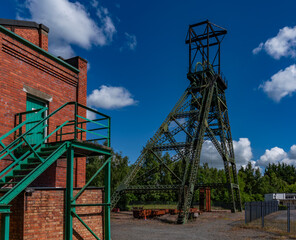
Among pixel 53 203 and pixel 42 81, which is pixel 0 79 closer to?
pixel 42 81

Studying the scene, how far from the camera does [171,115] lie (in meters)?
32.0

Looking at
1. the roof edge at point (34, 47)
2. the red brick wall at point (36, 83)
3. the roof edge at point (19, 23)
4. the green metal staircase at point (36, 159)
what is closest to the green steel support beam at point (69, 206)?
the green metal staircase at point (36, 159)

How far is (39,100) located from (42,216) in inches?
188

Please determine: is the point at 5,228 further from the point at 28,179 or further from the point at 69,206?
the point at 69,206

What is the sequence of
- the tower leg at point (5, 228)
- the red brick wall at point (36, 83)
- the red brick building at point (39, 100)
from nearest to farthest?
the tower leg at point (5, 228) → the red brick building at point (39, 100) → the red brick wall at point (36, 83)

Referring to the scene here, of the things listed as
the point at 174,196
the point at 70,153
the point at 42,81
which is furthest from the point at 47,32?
the point at 174,196

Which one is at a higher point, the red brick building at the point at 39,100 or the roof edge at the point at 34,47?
the roof edge at the point at 34,47

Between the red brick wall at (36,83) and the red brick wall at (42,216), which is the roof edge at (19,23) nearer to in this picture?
the red brick wall at (36,83)

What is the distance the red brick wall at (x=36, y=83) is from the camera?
1095 centimetres

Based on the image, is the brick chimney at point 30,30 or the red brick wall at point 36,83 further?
the brick chimney at point 30,30

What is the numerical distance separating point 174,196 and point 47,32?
4469 centimetres

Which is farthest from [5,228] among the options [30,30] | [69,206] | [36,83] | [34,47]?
[30,30]

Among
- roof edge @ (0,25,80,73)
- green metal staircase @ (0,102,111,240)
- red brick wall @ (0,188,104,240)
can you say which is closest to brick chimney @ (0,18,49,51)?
roof edge @ (0,25,80,73)

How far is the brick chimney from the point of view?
12836mm
